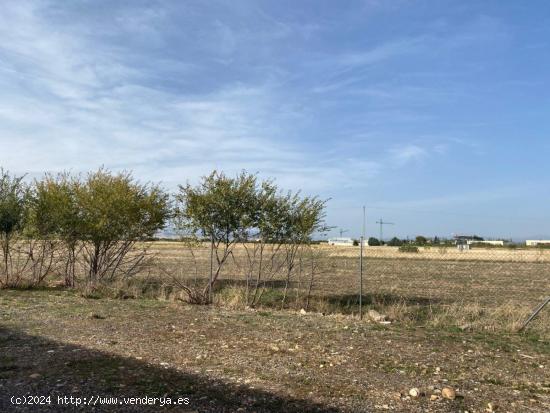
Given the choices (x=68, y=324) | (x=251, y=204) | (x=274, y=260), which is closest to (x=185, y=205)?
(x=251, y=204)

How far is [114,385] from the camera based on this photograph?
598 centimetres

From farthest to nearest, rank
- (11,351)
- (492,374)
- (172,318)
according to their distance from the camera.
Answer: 1. (172,318)
2. (11,351)
3. (492,374)

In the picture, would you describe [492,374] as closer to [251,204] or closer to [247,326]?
[247,326]

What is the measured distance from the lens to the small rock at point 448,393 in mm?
5820

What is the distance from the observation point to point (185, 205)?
48.2 ft

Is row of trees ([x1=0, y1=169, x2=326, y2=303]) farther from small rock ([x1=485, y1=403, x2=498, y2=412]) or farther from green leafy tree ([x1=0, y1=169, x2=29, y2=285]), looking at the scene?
small rock ([x1=485, y1=403, x2=498, y2=412])

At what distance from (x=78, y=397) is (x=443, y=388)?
3884 millimetres

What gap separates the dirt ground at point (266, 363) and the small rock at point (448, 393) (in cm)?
6

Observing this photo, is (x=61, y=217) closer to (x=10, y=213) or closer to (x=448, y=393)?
(x=10, y=213)

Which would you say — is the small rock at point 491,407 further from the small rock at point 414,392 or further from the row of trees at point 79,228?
the row of trees at point 79,228

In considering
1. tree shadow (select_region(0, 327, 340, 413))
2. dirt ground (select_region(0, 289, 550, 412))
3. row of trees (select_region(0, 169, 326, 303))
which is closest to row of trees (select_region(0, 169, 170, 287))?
row of trees (select_region(0, 169, 326, 303))

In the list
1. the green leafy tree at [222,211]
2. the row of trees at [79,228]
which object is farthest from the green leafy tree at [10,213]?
the green leafy tree at [222,211]

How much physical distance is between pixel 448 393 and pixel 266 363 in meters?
2.36

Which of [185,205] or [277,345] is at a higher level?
[185,205]
